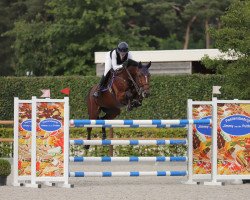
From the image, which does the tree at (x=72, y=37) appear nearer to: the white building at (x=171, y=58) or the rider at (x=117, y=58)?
the white building at (x=171, y=58)

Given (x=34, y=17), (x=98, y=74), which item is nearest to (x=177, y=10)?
(x=34, y=17)

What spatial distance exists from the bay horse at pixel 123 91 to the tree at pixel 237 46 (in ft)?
21.4

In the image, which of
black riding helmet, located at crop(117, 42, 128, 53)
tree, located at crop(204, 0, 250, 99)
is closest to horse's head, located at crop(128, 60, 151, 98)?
black riding helmet, located at crop(117, 42, 128, 53)

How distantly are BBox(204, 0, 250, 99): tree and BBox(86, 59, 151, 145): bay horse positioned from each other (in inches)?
257

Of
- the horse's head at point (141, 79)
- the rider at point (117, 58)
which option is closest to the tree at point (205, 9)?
the rider at point (117, 58)

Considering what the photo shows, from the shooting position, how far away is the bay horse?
16.3 meters

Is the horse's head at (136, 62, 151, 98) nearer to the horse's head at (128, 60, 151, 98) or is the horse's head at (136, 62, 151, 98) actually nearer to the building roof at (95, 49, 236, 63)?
the horse's head at (128, 60, 151, 98)

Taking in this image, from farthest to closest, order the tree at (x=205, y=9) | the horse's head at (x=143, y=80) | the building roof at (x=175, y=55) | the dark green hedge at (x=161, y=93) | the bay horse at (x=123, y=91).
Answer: the tree at (x=205, y=9) < the building roof at (x=175, y=55) < the dark green hedge at (x=161, y=93) < the bay horse at (x=123, y=91) < the horse's head at (x=143, y=80)

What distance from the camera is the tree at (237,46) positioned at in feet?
77.2

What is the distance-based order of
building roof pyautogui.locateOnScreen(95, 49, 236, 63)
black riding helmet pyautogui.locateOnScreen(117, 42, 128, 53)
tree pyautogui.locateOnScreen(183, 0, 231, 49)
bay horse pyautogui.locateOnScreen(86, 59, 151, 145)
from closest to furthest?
1. bay horse pyautogui.locateOnScreen(86, 59, 151, 145)
2. black riding helmet pyautogui.locateOnScreen(117, 42, 128, 53)
3. building roof pyautogui.locateOnScreen(95, 49, 236, 63)
4. tree pyautogui.locateOnScreen(183, 0, 231, 49)

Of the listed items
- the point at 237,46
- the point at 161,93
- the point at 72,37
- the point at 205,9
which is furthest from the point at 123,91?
the point at 205,9

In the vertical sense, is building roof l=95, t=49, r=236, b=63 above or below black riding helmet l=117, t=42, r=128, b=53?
above

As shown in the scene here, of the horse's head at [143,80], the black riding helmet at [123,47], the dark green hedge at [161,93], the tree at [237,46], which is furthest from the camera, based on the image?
the dark green hedge at [161,93]

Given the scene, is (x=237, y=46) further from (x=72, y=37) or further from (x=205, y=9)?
(x=205, y=9)
